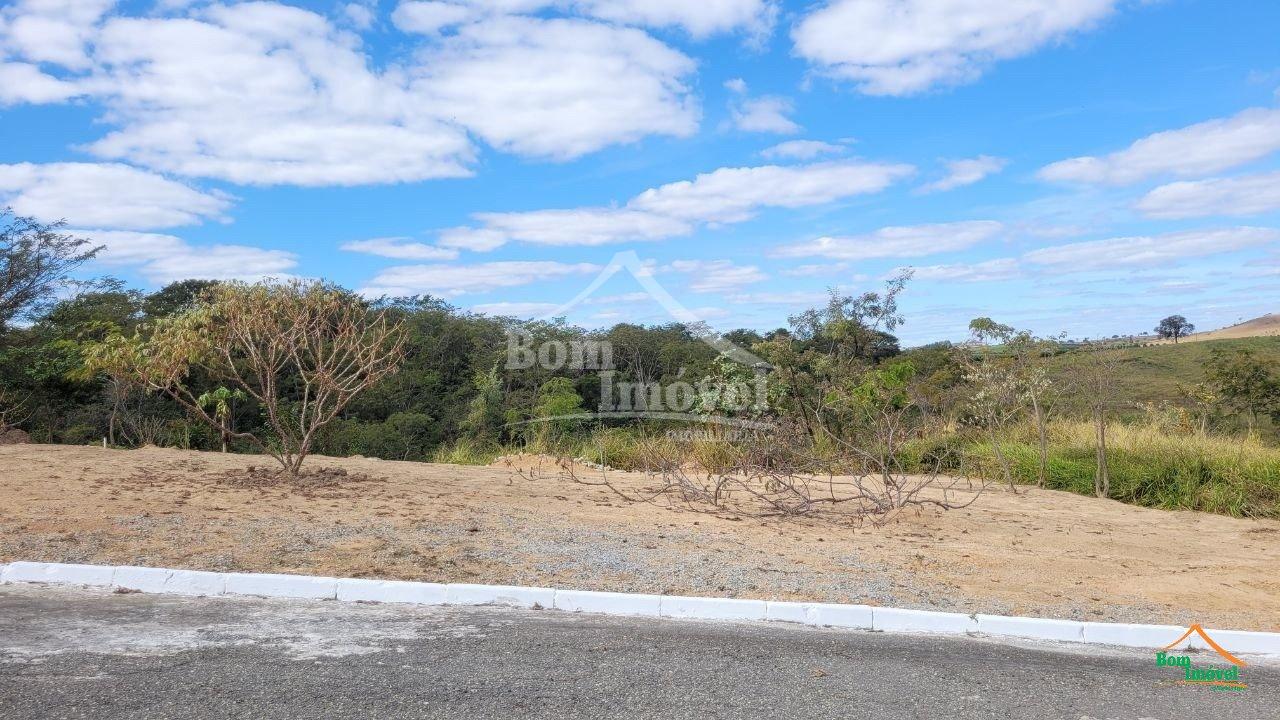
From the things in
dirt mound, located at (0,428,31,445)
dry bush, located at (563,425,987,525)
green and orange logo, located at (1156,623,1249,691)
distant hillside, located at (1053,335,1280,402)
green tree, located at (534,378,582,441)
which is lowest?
green and orange logo, located at (1156,623,1249,691)

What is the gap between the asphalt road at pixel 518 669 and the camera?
4234 millimetres

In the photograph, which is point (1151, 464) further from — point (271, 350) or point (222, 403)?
point (222, 403)

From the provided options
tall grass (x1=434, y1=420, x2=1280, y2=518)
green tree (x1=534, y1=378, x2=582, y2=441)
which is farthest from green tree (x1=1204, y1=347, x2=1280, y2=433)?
green tree (x1=534, y1=378, x2=582, y2=441)

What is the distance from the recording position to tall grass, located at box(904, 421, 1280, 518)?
37.2 ft

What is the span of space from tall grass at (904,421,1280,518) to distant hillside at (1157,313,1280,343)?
3713 cm

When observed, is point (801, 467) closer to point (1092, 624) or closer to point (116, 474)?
point (1092, 624)

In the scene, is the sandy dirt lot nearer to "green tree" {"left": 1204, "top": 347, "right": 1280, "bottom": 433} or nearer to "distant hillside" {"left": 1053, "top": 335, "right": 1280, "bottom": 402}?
"distant hillside" {"left": 1053, "top": 335, "right": 1280, "bottom": 402}

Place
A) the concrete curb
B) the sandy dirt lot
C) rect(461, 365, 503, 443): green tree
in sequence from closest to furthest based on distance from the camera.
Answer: the concrete curb < the sandy dirt lot < rect(461, 365, 503, 443): green tree

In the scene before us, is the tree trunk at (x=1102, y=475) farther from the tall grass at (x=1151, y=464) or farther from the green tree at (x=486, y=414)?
the green tree at (x=486, y=414)

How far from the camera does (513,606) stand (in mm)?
6258

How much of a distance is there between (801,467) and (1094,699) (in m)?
8.43

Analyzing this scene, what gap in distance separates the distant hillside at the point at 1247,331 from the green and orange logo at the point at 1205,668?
151ft

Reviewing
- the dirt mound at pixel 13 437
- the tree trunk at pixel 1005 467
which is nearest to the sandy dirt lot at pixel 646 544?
the tree trunk at pixel 1005 467

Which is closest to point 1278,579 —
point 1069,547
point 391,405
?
point 1069,547
